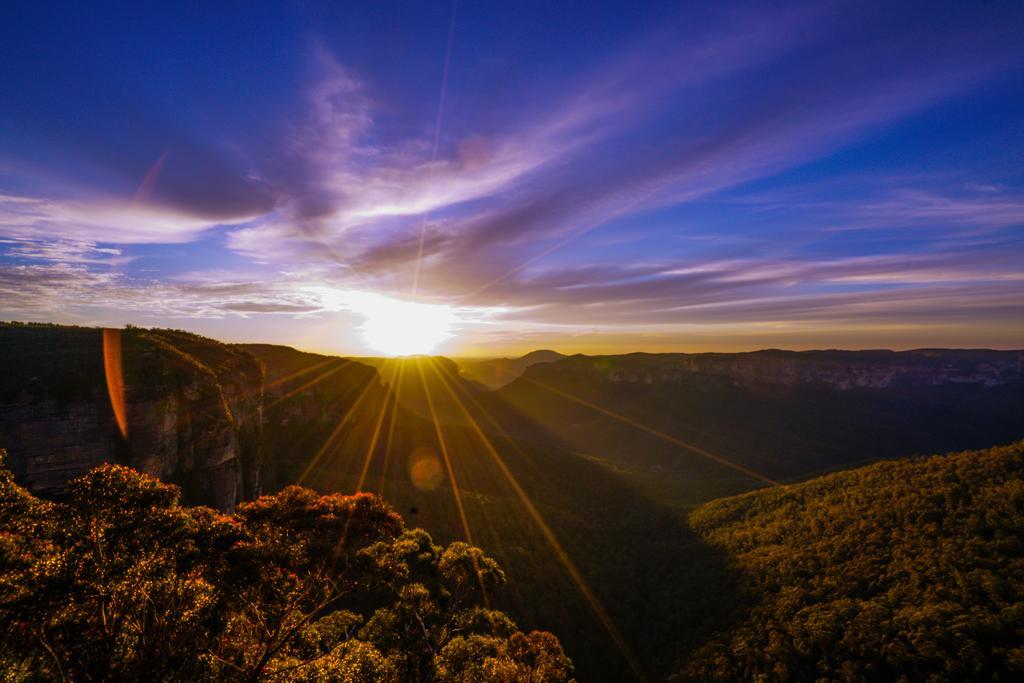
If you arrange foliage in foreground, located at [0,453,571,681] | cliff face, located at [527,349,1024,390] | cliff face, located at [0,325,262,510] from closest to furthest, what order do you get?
foliage in foreground, located at [0,453,571,681] < cliff face, located at [0,325,262,510] < cliff face, located at [527,349,1024,390]

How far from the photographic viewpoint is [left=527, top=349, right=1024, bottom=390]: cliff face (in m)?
165

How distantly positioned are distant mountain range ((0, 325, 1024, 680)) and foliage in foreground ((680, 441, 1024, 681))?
221cm

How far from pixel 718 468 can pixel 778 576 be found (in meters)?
77.9

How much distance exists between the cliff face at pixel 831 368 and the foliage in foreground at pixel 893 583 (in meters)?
128

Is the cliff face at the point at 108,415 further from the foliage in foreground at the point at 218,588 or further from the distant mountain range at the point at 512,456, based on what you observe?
the foliage in foreground at the point at 218,588

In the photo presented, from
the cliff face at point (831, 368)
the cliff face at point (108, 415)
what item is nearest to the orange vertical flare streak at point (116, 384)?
the cliff face at point (108, 415)

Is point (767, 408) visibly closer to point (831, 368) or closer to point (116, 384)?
point (831, 368)

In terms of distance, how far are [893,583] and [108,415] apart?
184 feet

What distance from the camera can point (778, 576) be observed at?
36.8 m

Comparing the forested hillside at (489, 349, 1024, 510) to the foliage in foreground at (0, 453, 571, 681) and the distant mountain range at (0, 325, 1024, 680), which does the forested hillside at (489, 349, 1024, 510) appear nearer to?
the distant mountain range at (0, 325, 1024, 680)

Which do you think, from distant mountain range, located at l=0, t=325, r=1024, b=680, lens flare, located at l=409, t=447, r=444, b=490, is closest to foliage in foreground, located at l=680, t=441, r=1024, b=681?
distant mountain range, located at l=0, t=325, r=1024, b=680

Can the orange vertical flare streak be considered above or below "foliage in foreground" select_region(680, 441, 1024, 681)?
above

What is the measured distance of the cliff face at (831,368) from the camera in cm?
16500

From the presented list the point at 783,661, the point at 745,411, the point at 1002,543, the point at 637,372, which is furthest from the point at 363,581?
the point at 637,372
